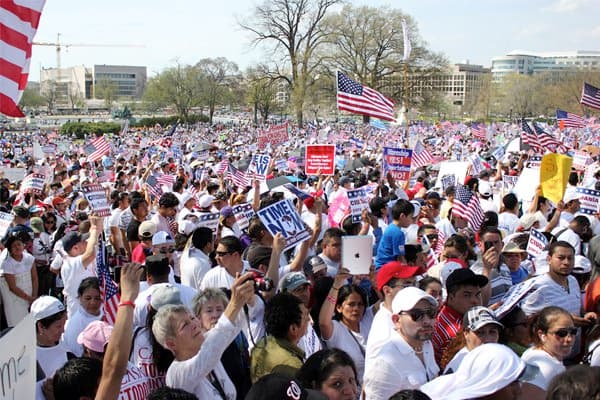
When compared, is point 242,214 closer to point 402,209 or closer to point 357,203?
point 357,203

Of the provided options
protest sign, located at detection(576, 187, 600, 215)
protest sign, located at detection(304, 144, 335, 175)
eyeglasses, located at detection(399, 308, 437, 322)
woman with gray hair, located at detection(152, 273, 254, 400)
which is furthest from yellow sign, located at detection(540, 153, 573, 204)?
woman with gray hair, located at detection(152, 273, 254, 400)

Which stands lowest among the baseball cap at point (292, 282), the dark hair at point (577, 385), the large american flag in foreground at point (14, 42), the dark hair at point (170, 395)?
the dark hair at point (170, 395)

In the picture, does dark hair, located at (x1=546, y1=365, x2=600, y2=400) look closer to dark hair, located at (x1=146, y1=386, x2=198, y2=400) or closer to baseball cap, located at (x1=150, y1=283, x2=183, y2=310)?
dark hair, located at (x1=146, y1=386, x2=198, y2=400)

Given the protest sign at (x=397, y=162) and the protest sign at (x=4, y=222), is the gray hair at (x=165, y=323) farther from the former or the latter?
the protest sign at (x=397, y=162)

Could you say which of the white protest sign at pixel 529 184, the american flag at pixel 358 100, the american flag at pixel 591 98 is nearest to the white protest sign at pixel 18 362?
the white protest sign at pixel 529 184

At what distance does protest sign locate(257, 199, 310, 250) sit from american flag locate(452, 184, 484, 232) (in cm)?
336

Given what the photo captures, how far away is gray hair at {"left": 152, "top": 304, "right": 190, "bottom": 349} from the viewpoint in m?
3.68

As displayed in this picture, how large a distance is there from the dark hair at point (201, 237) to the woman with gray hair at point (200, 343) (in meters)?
2.71

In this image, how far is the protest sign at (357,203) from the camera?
27.0ft

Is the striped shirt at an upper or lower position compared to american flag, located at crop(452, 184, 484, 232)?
lower

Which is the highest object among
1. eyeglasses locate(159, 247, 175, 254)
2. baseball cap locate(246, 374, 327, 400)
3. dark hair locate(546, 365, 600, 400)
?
dark hair locate(546, 365, 600, 400)

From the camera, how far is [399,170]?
40.9ft

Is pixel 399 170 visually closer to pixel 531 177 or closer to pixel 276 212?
pixel 531 177

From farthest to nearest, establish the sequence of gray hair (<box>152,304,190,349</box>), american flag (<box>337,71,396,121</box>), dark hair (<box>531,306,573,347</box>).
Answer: american flag (<box>337,71,396,121</box>), dark hair (<box>531,306,573,347</box>), gray hair (<box>152,304,190,349</box>)
